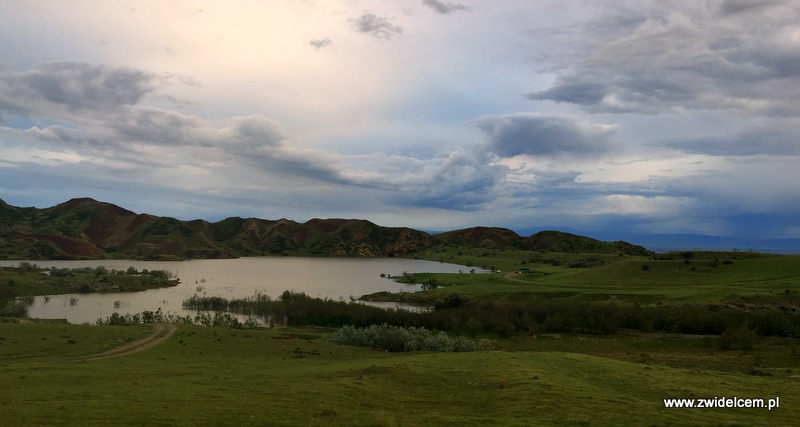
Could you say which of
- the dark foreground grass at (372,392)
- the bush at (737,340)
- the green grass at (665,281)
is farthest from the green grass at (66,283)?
the bush at (737,340)

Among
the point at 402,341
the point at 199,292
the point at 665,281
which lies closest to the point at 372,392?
A: the point at 402,341

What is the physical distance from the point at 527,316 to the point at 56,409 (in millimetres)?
40541

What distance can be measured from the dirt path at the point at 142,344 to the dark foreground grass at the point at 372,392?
4.79ft

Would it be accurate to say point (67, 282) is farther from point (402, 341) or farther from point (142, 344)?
point (402, 341)

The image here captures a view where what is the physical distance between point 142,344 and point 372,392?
68.2 ft

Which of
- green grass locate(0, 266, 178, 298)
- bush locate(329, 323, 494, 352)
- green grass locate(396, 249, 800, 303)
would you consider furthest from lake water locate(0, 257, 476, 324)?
bush locate(329, 323, 494, 352)

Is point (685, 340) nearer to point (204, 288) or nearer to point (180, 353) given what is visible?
point (180, 353)

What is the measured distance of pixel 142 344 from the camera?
30.0 metres

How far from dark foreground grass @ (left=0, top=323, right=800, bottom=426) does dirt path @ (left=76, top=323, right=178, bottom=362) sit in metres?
1.46

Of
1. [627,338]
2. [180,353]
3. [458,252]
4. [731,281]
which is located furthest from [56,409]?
[458,252]

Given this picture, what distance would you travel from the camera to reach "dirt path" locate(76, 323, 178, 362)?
26000 millimetres

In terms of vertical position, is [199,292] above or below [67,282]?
below

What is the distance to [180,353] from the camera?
27484 mm

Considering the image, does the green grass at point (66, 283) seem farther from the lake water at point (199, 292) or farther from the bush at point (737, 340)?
the bush at point (737, 340)
